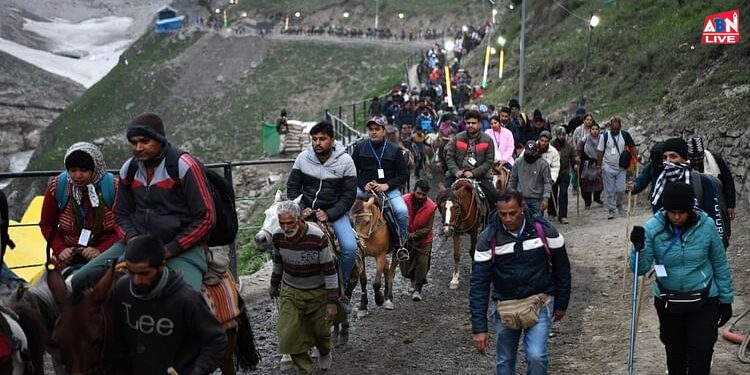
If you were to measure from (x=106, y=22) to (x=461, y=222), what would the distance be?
141 metres

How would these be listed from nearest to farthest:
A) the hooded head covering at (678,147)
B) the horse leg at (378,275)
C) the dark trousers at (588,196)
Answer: the hooded head covering at (678,147), the horse leg at (378,275), the dark trousers at (588,196)

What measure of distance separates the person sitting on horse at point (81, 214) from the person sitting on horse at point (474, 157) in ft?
20.8

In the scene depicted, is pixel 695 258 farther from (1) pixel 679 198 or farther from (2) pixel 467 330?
(2) pixel 467 330

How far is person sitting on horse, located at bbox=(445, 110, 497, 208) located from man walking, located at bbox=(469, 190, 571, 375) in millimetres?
5478

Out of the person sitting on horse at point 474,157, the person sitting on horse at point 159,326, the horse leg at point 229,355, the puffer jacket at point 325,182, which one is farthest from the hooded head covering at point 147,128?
the person sitting on horse at point 474,157

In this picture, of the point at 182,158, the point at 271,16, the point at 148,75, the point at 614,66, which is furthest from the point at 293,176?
the point at 271,16

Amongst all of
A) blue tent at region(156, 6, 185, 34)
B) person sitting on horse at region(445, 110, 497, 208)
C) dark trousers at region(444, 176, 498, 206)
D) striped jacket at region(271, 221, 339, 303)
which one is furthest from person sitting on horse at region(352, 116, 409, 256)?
blue tent at region(156, 6, 185, 34)

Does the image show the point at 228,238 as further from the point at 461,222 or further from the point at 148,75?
the point at 148,75

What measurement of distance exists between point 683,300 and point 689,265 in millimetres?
283

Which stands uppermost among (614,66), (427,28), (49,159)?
(427,28)

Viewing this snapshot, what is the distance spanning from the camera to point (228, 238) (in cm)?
621

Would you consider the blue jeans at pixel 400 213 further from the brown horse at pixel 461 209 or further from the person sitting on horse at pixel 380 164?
the brown horse at pixel 461 209

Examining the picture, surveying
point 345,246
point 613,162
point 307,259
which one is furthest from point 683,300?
point 613,162

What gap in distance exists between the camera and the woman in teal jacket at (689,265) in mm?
6203
